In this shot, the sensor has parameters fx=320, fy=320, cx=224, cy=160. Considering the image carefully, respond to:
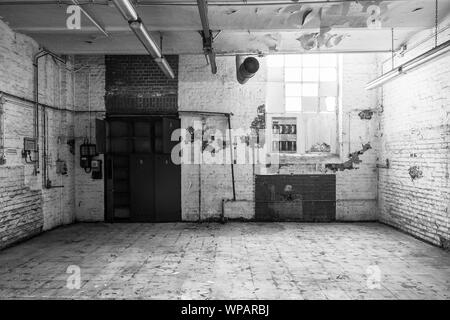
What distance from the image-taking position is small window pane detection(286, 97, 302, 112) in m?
7.65

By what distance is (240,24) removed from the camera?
16.4 ft

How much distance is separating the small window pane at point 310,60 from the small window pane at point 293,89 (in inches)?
21.0

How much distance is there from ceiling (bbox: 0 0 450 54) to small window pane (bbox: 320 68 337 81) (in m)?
1.35

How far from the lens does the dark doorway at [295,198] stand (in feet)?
24.6

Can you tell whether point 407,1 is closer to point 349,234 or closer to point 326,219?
point 349,234

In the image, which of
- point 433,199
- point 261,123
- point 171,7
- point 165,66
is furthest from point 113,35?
point 433,199

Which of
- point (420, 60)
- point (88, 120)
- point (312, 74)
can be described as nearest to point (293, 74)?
point (312, 74)

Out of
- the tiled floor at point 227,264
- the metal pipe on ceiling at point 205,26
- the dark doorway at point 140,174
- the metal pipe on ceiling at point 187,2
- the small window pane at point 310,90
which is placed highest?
the metal pipe on ceiling at point 187,2

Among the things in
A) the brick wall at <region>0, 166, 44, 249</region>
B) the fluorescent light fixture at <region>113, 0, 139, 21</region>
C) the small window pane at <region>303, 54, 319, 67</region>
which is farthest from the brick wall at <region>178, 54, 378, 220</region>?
the fluorescent light fixture at <region>113, 0, 139, 21</region>

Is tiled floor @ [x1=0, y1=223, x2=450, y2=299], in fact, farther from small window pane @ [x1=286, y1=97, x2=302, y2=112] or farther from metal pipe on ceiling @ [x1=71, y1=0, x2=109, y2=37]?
metal pipe on ceiling @ [x1=71, y1=0, x2=109, y2=37]

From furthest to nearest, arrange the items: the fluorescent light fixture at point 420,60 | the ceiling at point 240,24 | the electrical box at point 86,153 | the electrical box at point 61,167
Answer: the electrical box at point 86,153, the electrical box at point 61,167, the ceiling at point 240,24, the fluorescent light fixture at point 420,60

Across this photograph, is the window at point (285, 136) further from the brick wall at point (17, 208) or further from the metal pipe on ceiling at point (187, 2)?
the brick wall at point (17, 208)

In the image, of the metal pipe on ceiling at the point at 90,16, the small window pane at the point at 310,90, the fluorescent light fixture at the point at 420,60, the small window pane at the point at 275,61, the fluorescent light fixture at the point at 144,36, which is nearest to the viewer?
the fluorescent light fixture at the point at 144,36

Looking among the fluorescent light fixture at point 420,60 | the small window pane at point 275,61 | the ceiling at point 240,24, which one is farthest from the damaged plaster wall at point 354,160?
the fluorescent light fixture at point 420,60
